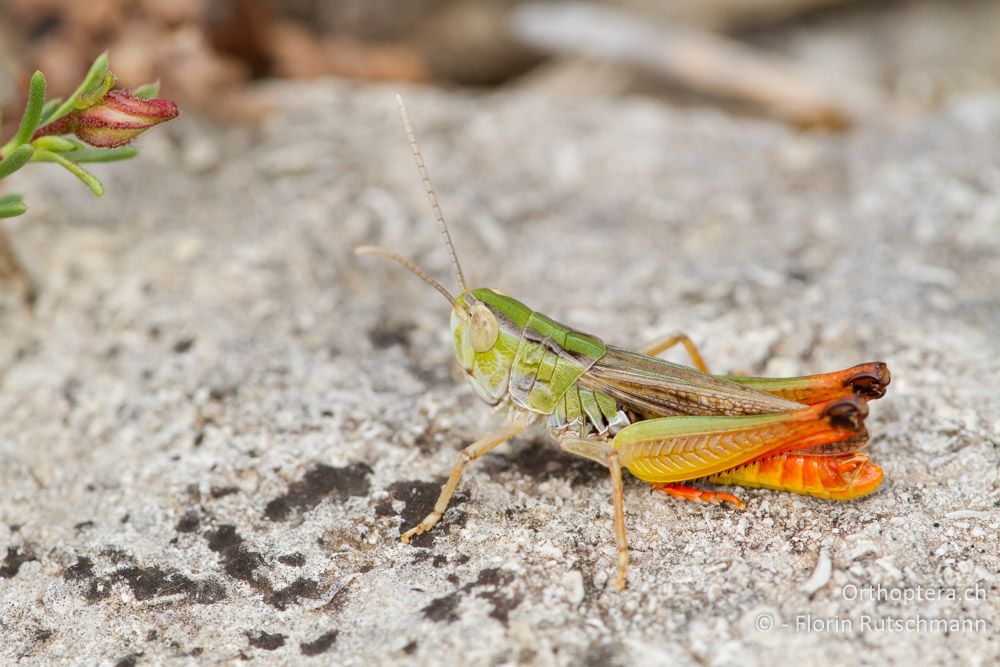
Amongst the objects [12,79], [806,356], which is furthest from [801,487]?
[12,79]

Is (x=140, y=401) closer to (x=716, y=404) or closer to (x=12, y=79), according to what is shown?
(x=12, y=79)

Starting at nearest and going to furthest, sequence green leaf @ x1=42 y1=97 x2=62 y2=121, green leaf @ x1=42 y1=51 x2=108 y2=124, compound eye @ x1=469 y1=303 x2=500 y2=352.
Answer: green leaf @ x1=42 y1=51 x2=108 y2=124 → green leaf @ x1=42 y1=97 x2=62 y2=121 → compound eye @ x1=469 y1=303 x2=500 y2=352

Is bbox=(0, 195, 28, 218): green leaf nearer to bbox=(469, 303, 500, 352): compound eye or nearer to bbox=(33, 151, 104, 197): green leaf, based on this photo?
bbox=(33, 151, 104, 197): green leaf

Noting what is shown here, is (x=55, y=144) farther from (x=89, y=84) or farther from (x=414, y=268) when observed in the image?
(x=414, y=268)

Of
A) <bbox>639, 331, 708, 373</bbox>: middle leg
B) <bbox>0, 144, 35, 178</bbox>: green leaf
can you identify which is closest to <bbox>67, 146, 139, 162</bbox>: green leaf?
<bbox>0, 144, 35, 178</bbox>: green leaf

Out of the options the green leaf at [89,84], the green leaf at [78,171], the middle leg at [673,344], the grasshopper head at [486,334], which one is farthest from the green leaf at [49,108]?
the middle leg at [673,344]

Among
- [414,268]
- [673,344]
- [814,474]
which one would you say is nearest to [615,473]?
[814,474]
